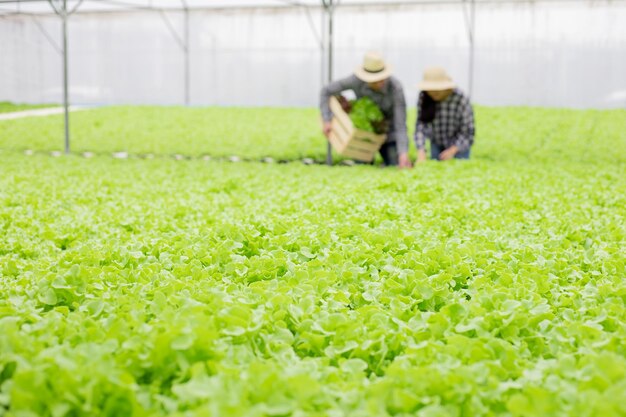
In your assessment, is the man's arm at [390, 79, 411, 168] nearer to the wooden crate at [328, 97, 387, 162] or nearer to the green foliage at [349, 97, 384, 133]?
the green foliage at [349, 97, 384, 133]

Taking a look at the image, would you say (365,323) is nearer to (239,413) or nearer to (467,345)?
(467,345)

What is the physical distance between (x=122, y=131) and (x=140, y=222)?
13649 millimetres

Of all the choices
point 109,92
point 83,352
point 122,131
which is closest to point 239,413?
point 83,352

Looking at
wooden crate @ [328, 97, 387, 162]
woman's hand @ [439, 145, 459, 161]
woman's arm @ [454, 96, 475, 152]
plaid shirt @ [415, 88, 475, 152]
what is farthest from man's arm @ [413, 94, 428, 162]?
wooden crate @ [328, 97, 387, 162]

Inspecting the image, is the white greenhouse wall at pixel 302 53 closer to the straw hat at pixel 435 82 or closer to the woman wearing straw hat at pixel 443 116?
the woman wearing straw hat at pixel 443 116

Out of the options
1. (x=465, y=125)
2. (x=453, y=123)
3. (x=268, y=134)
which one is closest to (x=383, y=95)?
(x=453, y=123)

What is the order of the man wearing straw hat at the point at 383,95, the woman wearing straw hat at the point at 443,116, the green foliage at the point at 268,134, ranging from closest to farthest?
the woman wearing straw hat at the point at 443,116 < the man wearing straw hat at the point at 383,95 < the green foliage at the point at 268,134

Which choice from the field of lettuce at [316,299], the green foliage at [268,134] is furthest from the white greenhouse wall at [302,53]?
the field of lettuce at [316,299]

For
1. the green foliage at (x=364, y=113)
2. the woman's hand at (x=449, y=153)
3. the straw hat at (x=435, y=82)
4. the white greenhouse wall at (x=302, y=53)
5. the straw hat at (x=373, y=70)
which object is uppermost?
the white greenhouse wall at (x=302, y=53)

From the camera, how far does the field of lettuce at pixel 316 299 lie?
2.57 metres

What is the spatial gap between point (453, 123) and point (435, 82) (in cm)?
79

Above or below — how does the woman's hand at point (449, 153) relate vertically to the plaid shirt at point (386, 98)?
below

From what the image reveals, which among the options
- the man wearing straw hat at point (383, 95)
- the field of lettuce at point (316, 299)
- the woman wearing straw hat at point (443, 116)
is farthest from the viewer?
the man wearing straw hat at point (383, 95)

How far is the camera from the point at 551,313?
3621 mm
